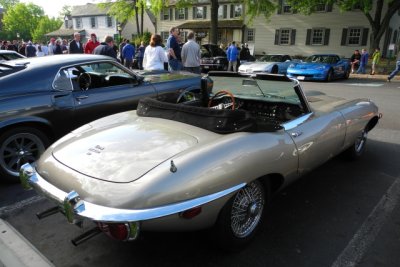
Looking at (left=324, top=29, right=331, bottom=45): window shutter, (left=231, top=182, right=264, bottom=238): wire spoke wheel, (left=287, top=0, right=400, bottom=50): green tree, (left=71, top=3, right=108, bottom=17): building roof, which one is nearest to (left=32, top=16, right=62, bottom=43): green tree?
(left=71, top=3, right=108, bottom=17): building roof

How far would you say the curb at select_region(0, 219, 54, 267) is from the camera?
8.42 feet

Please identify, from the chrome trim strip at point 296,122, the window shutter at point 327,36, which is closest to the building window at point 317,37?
the window shutter at point 327,36

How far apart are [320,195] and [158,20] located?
127ft

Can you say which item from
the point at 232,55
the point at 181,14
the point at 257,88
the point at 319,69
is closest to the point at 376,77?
the point at 319,69

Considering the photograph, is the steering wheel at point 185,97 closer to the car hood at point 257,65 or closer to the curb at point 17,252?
the curb at point 17,252

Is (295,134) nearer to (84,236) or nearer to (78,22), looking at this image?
(84,236)

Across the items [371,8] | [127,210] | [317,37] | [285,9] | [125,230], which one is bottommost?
[125,230]

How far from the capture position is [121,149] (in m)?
2.54

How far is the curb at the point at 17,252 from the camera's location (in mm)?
2566

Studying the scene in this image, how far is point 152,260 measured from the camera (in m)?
2.58

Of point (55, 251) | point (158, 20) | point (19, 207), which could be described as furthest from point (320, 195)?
point (158, 20)

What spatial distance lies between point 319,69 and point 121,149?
44.5 ft

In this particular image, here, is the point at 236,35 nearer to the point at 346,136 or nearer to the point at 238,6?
the point at 238,6

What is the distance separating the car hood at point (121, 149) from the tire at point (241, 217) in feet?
1.82
